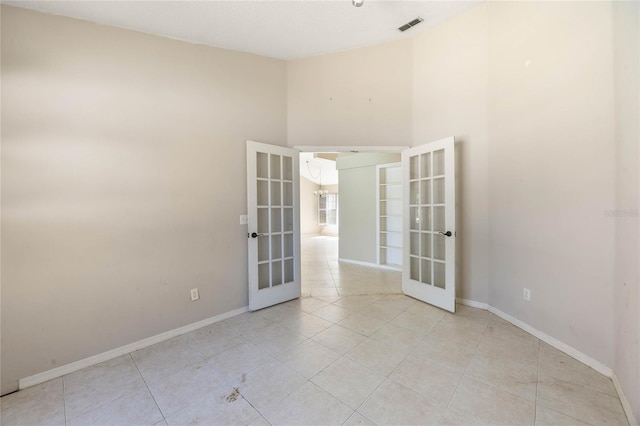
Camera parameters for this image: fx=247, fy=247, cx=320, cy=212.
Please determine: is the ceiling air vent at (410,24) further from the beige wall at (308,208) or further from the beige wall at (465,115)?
the beige wall at (308,208)

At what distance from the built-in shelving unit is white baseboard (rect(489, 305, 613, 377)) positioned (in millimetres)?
2449

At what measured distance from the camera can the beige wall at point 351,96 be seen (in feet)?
11.0

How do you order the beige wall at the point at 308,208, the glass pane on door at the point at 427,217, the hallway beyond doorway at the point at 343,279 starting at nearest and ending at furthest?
the glass pane on door at the point at 427,217 < the hallway beyond doorway at the point at 343,279 < the beige wall at the point at 308,208

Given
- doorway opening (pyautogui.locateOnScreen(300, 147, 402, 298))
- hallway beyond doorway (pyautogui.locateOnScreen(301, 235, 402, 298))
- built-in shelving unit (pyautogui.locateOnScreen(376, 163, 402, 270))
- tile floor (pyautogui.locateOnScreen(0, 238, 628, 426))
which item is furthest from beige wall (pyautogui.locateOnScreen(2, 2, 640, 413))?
built-in shelving unit (pyautogui.locateOnScreen(376, 163, 402, 270))

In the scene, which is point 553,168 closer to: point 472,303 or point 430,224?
point 430,224

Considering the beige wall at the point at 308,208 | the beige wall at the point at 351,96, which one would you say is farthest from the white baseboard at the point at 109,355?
the beige wall at the point at 308,208

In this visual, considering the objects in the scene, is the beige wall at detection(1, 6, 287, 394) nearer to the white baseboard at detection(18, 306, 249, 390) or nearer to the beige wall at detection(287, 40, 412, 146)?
the white baseboard at detection(18, 306, 249, 390)

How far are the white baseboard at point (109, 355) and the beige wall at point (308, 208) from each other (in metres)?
8.38

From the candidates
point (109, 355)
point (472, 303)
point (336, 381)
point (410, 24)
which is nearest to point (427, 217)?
point (472, 303)

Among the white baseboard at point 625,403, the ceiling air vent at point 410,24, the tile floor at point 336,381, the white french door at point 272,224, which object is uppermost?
the ceiling air vent at point 410,24

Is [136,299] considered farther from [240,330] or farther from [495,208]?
[495,208]

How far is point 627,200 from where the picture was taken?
164 cm

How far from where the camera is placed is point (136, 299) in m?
2.33

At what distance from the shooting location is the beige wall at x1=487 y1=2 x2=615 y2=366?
1897 mm
